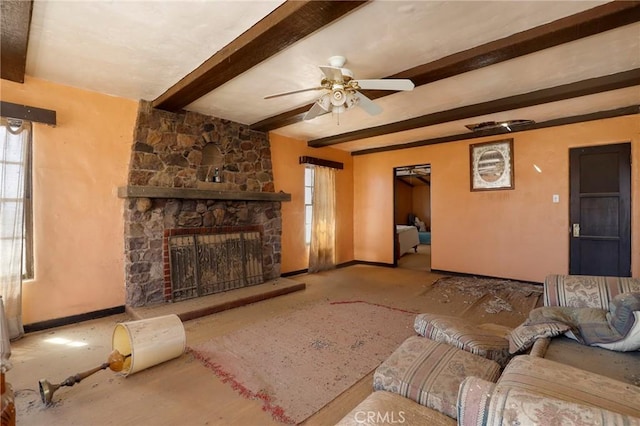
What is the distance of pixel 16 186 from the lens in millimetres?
2957

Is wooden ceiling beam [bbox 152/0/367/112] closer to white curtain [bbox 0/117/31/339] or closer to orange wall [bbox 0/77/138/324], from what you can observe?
orange wall [bbox 0/77/138/324]

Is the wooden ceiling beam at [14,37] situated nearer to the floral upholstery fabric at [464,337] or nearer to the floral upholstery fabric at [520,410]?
the floral upholstery fabric at [520,410]

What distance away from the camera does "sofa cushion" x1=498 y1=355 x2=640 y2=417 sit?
1.11m

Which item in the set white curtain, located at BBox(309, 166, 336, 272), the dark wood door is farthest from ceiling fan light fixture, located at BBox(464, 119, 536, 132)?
white curtain, located at BBox(309, 166, 336, 272)

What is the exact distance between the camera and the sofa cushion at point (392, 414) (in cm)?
126

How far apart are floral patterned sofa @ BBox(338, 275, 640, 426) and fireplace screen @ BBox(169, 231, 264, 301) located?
2890 mm

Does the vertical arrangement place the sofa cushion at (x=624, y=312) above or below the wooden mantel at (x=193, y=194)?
below

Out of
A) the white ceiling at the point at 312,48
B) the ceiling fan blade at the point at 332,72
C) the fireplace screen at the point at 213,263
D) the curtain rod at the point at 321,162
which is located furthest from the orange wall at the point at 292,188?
the ceiling fan blade at the point at 332,72

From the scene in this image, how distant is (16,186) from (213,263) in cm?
219

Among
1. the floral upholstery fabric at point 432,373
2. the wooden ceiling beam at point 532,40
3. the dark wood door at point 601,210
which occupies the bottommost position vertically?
the floral upholstery fabric at point 432,373

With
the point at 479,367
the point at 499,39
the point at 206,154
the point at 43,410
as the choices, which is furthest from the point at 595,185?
the point at 43,410

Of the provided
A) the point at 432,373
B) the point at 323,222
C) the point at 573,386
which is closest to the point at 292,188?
the point at 323,222

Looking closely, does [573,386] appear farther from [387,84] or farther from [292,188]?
[292,188]

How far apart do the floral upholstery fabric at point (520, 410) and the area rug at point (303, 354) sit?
130 cm
